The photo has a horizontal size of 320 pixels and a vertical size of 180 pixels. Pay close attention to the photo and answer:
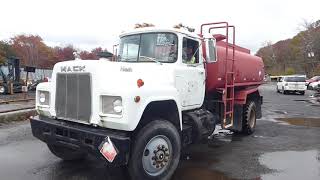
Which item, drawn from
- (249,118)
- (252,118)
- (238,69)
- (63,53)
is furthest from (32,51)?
(238,69)

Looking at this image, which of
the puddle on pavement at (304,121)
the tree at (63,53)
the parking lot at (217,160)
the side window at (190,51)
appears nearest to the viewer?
the parking lot at (217,160)

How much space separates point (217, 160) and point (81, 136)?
3.26 m

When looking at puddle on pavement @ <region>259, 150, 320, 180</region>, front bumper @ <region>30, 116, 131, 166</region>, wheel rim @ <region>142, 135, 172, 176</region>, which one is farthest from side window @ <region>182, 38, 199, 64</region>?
puddle on pavement @ <region>259, 150, 320, 180</region>

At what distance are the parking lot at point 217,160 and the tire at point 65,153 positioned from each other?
168 mm

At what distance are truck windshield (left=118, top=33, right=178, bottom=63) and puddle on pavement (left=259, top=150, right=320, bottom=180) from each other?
2.88 m

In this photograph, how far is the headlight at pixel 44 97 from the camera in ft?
22.6

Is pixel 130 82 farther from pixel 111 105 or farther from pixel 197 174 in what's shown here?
pixel 197 174

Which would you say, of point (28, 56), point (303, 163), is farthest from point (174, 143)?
point (28, 56)

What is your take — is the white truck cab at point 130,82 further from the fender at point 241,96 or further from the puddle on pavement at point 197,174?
the fender at point 241,96

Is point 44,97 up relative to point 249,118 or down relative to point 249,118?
up

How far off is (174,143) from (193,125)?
3.52ft

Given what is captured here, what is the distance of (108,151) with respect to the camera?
551 centimetres

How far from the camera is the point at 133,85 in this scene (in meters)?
5.80

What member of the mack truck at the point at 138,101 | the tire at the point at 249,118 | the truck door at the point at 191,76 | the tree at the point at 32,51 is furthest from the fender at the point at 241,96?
the tree at the point at 32,51
